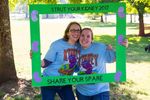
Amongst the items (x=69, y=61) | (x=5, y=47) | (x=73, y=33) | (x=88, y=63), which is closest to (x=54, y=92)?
(x=69, y=61)

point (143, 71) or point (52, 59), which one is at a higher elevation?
point (52, 59)

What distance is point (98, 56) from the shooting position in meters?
5.16

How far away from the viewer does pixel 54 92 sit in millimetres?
5410

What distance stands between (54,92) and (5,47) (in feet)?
13.4

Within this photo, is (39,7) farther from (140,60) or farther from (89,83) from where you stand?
(140,60)

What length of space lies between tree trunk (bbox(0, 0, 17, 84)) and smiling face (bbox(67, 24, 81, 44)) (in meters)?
4.24

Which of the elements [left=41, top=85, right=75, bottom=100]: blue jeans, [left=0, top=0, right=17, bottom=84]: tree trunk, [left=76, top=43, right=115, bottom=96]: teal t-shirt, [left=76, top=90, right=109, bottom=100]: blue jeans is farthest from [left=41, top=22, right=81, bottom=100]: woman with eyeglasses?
[left=0, top=0, right=17, bottom=84]: tree trunk

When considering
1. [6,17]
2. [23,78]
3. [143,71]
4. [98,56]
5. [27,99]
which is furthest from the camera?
[143,71]

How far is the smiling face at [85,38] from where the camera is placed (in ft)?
16.7

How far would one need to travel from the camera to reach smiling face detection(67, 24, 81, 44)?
16.9 feet

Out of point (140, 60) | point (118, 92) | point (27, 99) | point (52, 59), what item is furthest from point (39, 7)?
point (140, 60)

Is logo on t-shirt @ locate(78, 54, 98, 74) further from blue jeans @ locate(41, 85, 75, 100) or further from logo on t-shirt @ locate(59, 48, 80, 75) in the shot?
blue jeans @ locate(41, 85, 75, 100)

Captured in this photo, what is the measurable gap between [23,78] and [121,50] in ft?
16.8

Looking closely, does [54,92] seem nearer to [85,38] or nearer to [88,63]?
[88,63]
